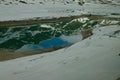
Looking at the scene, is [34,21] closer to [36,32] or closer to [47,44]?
[36,32]

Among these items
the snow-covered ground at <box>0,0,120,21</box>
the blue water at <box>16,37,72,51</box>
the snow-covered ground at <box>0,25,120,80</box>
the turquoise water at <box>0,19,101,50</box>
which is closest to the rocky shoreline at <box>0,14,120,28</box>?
the turquoise water at <box>0,19,101,50</box>

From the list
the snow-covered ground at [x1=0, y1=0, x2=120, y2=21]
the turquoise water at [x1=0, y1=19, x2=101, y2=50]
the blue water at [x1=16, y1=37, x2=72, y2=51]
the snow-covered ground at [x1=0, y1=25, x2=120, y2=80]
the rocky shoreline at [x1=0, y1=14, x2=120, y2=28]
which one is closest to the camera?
the snow-covered ground at [x1=0, y1=25, x2=120, y2=80]

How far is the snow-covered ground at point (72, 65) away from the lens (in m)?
11.7

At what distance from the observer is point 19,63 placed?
1407cm

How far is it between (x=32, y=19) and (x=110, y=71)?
53.4ft

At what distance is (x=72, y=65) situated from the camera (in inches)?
→ 524

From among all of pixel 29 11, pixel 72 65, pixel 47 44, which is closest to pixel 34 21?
pixel 29 11

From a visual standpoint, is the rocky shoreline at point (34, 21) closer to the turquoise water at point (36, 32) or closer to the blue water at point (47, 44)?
the turquoise water at point (36, 32)

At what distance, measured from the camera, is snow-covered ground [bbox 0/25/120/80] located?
1166cm

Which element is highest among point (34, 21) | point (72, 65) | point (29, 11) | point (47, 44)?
point (72, 65)

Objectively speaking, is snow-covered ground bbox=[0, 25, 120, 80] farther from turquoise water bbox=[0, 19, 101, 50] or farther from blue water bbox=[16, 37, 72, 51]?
turquoise water bbox=[0, 19, 101, 50]

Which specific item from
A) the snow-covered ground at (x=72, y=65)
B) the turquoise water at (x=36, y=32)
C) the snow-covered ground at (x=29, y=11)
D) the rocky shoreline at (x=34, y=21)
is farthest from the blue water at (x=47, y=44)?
the snow-covered ground at (x=29, y=11)

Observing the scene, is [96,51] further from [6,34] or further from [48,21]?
[48,21]

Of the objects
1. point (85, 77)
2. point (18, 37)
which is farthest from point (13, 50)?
point (85, 77)
